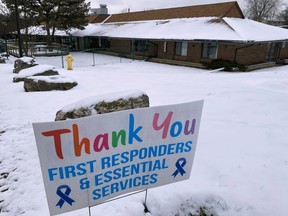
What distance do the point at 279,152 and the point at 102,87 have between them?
7.19m

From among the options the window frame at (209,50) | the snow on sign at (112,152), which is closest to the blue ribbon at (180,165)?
the snow on sign at (112,152)

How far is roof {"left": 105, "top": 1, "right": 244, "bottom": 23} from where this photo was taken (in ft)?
67.5

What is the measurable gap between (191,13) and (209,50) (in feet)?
21.4

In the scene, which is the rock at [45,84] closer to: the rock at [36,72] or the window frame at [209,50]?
the rock at [36,72]

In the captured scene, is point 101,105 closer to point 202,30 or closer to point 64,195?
point 64,195

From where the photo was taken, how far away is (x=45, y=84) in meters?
9.17

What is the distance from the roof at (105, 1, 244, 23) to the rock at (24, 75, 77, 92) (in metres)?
16.3

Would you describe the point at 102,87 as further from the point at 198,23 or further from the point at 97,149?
the point at 198,23

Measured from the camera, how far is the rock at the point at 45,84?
29.8 feet

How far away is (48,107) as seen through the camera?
277 inches

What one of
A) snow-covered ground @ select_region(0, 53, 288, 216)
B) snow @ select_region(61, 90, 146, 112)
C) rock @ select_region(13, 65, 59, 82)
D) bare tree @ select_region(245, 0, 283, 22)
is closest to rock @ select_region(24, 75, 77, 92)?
snow-covered ground @ select_region(0, 53, 288, 216)

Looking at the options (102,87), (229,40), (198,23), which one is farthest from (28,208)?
(198,23)

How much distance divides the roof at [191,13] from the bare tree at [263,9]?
40.1 meters

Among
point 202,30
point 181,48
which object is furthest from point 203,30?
point 181,48
